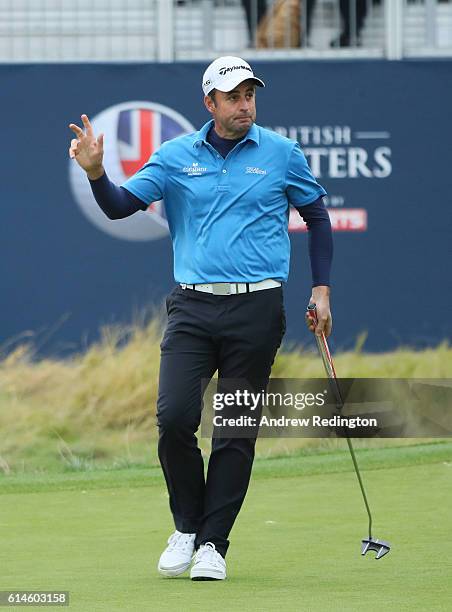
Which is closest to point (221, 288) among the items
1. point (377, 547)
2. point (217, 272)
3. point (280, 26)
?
point (217, 272)

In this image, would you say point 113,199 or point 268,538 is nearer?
point 113,199

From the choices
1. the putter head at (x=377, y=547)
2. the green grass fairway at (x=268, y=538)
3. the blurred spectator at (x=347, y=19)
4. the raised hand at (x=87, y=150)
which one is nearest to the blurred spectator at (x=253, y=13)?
the blurred spectator at (x=347, y=19)

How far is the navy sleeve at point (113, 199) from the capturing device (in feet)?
18.1

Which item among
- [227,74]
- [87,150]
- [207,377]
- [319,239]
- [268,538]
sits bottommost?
[268,538]

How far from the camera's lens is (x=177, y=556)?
218 inches

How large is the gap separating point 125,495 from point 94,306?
4707mm

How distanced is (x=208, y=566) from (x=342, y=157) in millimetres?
7477

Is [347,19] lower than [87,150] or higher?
higher

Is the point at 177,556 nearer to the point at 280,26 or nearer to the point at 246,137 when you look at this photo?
the point at 246,137

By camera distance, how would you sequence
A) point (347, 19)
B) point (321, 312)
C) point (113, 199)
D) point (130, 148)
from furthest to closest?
point (347, 19) < point (130, 148) < point (321, 312) < point (113, 199)

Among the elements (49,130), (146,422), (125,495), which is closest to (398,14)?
(49,130)

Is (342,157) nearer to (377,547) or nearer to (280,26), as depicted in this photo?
(280,26)

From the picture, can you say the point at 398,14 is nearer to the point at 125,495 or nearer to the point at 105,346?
the point at 105,346

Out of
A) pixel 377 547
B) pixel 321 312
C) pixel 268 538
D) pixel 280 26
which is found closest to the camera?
pixel 377 547
